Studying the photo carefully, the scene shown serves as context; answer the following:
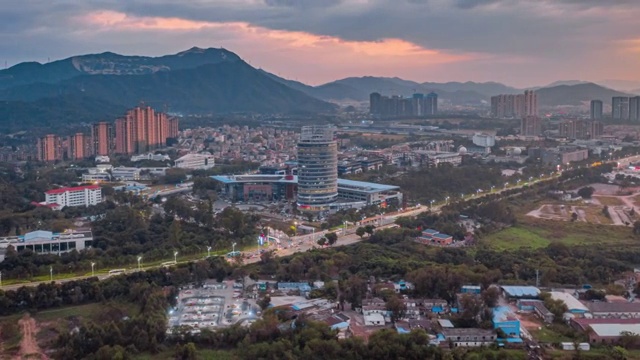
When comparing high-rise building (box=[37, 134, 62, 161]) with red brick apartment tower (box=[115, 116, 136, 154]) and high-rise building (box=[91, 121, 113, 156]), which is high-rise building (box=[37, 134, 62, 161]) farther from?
red brick apartment tower (box=[115, 116, 136, 154])

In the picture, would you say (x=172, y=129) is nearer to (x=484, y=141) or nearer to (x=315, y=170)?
(x=484, y=141)

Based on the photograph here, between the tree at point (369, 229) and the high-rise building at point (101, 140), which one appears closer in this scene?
the tree at point (369, 229)

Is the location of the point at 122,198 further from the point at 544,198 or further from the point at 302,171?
the point at 544,198

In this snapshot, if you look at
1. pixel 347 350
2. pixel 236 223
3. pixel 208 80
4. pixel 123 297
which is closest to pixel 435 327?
pixel 347 350

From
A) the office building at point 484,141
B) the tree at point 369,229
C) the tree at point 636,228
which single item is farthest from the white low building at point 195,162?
the tree at point 636,228

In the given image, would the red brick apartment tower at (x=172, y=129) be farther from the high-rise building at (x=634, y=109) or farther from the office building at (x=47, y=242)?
the high-rise building at (x=634, y=109)

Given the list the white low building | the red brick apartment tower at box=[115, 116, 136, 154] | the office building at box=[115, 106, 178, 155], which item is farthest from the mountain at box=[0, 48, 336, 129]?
the white low building
